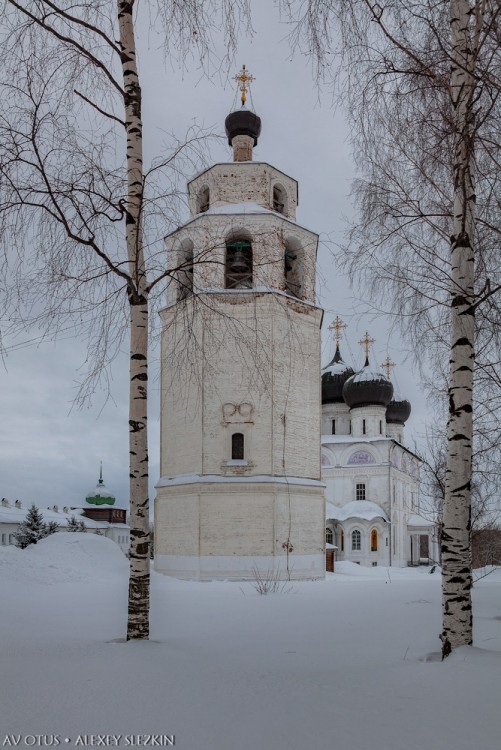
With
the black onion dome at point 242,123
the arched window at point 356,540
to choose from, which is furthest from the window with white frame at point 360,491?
the black onion dome at point 242,123

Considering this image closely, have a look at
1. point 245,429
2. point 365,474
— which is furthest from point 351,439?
point 245,429

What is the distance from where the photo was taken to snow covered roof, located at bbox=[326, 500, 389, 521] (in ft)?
125

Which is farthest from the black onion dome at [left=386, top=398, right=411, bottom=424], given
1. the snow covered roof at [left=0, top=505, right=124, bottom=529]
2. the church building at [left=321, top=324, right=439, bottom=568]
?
the snow covered roof at [left=0, top=505, right=124, bottom=529]

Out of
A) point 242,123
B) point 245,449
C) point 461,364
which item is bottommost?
point 245,449

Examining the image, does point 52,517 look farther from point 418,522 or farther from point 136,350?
point 136,350

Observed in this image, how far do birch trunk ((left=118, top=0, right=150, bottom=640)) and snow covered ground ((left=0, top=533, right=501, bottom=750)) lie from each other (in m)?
0.49

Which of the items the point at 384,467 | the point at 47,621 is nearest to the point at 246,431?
the point at 47,621

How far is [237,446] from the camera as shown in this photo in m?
19.6

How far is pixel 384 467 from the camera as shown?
131ft

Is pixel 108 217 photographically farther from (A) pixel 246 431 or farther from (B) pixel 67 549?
(A) pixel 246 431

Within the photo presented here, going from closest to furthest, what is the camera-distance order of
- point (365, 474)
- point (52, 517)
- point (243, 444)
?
point (243, 444) < point (365, 474) < point (52, 517)

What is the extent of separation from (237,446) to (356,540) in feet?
69.9

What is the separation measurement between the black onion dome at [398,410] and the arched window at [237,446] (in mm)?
28524

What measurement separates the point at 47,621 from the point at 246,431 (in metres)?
12.3
